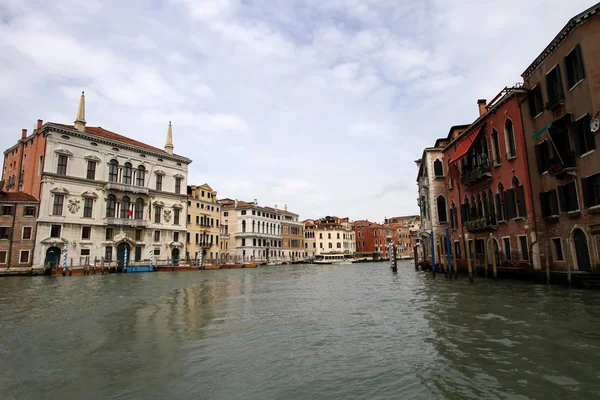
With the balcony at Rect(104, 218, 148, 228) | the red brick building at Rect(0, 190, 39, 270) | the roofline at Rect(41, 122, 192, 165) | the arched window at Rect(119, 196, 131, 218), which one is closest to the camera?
the red brick building at Rect(0, 190, 39, 270)

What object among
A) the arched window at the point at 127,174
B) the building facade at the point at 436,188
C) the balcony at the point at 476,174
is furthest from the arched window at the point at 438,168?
the arched window at the point at 127,174

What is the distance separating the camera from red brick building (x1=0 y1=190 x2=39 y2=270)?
1180 inches

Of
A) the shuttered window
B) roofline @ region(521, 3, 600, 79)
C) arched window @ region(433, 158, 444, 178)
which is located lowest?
the shuttered window

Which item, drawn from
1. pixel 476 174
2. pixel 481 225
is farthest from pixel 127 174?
pixel 481 225

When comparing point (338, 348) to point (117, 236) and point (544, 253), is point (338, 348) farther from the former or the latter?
point (117, 236)

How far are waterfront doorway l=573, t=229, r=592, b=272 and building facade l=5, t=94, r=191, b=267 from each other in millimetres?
36175

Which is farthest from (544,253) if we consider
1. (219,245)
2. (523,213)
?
(219,245)

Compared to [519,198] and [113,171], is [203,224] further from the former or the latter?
[519,198]

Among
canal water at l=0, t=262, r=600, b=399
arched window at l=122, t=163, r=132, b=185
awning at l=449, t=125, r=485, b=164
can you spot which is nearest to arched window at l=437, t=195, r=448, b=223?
awning at l=449, t=125, r=485, b=164

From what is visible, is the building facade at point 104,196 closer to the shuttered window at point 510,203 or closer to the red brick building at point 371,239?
the shuttered window at point 510,203

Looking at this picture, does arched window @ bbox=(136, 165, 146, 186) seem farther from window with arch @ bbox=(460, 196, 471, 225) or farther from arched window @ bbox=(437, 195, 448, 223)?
window with arch @ bbox=(460, 196, 471, 225)

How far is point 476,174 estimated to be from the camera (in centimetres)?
2159

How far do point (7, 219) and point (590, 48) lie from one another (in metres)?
38.6

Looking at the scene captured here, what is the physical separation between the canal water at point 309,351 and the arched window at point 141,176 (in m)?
31.4
